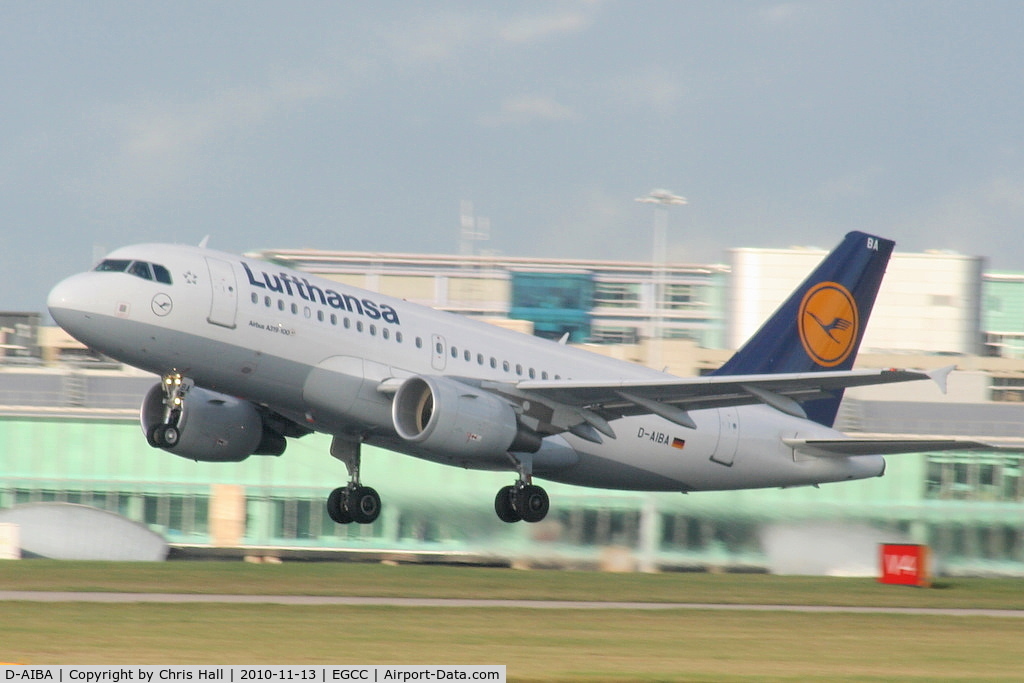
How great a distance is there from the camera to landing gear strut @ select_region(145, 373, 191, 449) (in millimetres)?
28062

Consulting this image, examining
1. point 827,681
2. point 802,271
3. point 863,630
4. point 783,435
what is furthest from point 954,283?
point 827,681

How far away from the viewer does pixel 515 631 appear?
2519 centimetres

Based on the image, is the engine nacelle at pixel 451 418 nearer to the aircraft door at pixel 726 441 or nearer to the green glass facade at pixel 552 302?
the aircraft door at pixel 726 441

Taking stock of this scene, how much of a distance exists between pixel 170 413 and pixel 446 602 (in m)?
7.43

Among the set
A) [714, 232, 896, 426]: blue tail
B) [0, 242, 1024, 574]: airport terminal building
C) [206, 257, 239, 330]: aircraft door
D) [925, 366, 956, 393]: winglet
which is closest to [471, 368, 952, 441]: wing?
[925, 366, 956, 393]: winglet

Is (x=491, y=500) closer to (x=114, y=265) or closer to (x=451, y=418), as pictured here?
(x=451, y=418)

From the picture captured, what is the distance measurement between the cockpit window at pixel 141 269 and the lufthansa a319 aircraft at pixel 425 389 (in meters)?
0.04

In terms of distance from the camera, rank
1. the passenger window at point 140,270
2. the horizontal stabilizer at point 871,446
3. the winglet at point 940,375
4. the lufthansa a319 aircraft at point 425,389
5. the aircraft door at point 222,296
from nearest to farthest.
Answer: the winglet at point 940,375, the passenger window at point 140,270, the lufthansa a319 aircraft at point 425,389, the aircraft door at point 222,296, the horizontal stabilizer at point 871,446

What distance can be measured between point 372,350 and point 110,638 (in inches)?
357

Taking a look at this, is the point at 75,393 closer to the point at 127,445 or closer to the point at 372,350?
the point at 127,445

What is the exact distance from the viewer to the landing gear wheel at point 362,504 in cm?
3338

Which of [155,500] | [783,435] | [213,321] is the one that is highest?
[213,321]

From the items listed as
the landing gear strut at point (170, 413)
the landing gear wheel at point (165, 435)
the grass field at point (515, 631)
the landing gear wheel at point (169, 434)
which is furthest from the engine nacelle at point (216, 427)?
the grass field at point (515, 631)

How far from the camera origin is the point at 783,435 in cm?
3500
